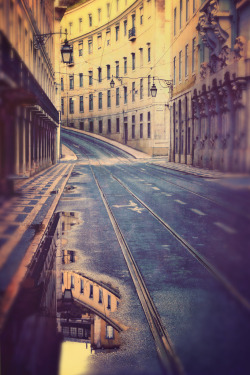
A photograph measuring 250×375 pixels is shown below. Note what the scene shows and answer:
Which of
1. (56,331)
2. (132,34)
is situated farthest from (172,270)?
(56,331)

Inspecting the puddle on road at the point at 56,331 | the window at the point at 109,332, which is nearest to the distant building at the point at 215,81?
the puddle on road at the point at 56,331

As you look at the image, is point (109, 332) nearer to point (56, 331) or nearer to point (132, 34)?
point (56, 331)

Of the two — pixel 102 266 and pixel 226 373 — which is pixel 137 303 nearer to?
pixel 102 266

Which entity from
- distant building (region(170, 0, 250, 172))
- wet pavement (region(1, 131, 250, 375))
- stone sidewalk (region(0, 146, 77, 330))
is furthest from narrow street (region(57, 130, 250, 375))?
stone sidewalk (region(0, 146, 77, 330))

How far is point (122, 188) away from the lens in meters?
20.2

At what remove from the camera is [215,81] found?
1796mm

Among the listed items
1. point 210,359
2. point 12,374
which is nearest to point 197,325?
point 210,359

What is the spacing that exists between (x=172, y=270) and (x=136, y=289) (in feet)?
2.53

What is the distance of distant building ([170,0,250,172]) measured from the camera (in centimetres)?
144

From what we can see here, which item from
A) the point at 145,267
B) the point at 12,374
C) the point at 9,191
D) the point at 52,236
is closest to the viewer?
the point at 9,191

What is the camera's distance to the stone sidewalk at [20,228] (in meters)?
1.25

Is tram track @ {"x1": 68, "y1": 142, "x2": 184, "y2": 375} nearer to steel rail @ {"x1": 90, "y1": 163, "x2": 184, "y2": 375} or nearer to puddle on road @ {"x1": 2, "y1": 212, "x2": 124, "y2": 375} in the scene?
steel rail @ {"x1": 90, "y1": 163, "x2": 184, "y2": 375}

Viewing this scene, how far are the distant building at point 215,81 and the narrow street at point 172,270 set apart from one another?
0.38 feet

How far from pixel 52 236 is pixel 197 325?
8.59 meters
